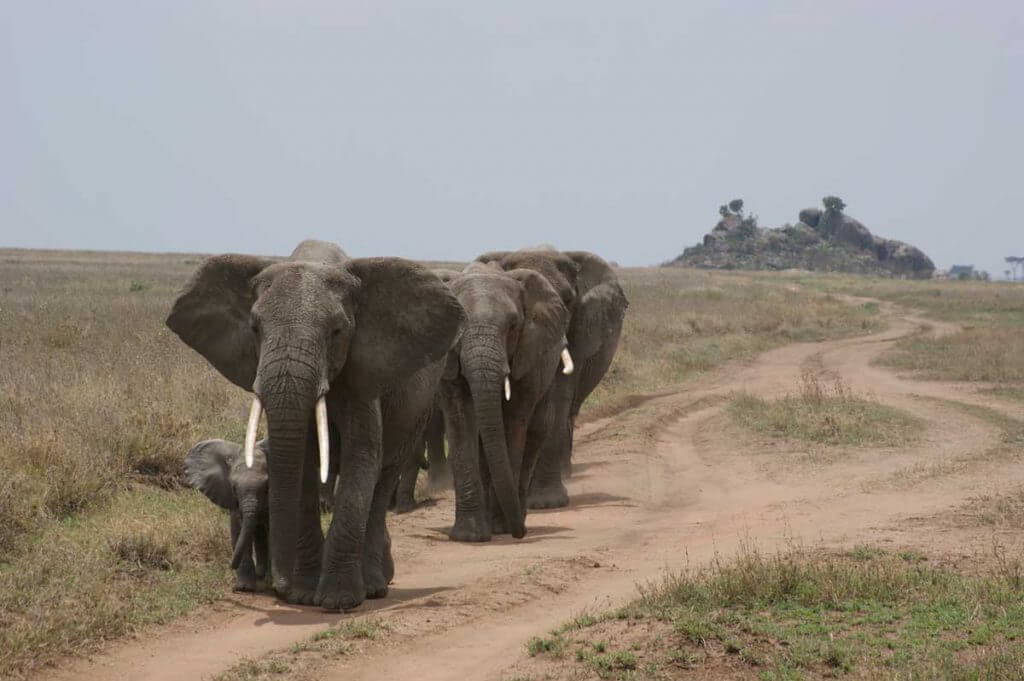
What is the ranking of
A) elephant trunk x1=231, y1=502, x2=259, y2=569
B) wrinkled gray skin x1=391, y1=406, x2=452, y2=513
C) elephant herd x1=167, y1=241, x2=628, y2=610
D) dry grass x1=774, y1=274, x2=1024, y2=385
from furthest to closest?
dry grass x1=774, y1=274, x2=1024, y2=385 < wrinkled gray skin x1=391, y1=406, x2=452, y2=513 < elephant trunk x1=231, y1=502, x2=259, y2=569 < elephant herd x1=167, y1=241, x2=628, y2=610

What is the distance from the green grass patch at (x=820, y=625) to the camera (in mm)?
6379

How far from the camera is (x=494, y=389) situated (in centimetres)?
1096

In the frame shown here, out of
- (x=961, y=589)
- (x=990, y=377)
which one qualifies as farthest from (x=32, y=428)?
(x=990, y=377)

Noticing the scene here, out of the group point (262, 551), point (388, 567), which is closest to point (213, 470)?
point (262, 551)

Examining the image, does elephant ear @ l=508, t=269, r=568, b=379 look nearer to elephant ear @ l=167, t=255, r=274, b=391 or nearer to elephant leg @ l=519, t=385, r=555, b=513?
elephant leg @ l=519, t=385, r=555, b=513

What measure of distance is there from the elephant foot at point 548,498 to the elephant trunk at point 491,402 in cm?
228

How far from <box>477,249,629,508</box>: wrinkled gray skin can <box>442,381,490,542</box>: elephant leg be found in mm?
1571

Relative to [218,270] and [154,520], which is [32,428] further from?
[218,270]

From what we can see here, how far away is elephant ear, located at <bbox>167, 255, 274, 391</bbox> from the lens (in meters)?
8.43

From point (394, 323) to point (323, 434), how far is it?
1.16 meters

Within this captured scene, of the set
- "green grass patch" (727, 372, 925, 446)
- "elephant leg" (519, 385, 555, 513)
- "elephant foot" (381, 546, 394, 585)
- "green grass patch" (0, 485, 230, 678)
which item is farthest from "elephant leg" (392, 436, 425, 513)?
"green grass patch" (727, 372, 925, 446)

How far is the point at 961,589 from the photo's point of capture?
773 cm

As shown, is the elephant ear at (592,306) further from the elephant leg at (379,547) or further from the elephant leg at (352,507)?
the elephant leg at (352,507)

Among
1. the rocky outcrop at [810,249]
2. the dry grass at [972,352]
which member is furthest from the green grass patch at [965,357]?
the rocky outcrop at [810,249]
